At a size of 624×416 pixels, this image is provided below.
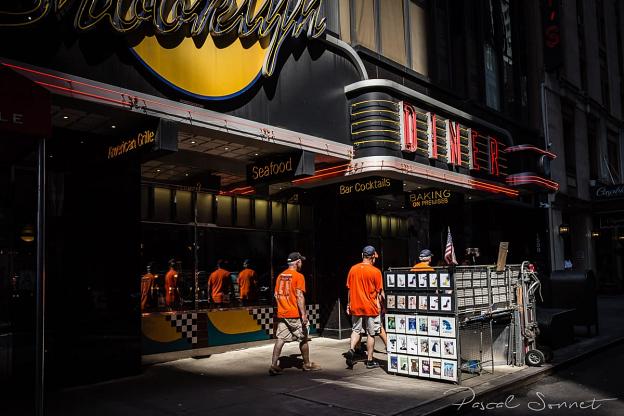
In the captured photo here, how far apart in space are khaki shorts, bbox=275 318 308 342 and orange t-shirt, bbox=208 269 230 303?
293 centimetres

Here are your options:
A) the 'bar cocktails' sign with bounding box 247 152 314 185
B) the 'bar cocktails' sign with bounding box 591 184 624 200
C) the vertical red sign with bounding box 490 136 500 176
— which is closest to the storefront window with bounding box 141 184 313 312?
the 'bar cocktails' sign with bounding box 247 152 314 185

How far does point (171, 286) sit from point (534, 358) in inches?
257

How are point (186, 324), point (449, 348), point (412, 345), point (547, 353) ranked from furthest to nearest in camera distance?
1. point (186, 324)
2. point (547, 353)
3. point (412, 345)
4. point (449, 348)

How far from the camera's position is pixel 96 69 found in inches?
289

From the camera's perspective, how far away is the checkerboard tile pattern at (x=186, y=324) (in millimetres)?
10233

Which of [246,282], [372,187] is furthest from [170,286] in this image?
[372,187]

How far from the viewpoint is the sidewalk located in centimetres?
672

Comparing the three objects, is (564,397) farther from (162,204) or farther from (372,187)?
(162,204)

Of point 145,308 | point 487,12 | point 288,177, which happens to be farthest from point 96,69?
point 487,12

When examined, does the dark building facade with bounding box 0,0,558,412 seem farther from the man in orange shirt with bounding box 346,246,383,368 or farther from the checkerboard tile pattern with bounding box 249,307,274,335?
the man in orange shirt with bounding box 346,246,383,368

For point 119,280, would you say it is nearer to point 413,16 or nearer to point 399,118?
point 399,118

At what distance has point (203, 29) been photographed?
8.54 meters

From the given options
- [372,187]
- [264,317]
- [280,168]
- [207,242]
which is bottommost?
[264,317]

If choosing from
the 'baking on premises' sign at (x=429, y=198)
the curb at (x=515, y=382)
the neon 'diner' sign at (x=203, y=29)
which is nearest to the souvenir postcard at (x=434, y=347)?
the curb at (x=515, y=382)
